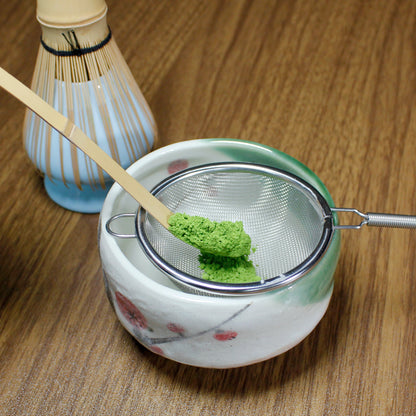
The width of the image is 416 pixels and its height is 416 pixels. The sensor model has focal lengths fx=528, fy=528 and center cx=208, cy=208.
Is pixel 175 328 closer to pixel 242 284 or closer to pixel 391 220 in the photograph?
pixel 242 284

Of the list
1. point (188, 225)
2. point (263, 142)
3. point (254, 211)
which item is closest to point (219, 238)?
point (188, 225)

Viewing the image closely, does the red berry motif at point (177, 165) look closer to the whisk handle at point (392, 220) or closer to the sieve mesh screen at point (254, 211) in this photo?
the sieve mesh screen at point (254, 211)

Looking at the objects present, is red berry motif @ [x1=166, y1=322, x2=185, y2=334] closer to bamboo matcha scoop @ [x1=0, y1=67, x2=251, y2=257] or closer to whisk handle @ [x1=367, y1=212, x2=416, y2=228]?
bamboo matcha scoop @ [x1=0, y1=67, x2=251, y2=257]

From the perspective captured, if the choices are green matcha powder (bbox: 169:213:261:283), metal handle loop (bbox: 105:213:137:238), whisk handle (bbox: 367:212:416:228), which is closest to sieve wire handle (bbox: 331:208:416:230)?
whisk handle (bbox: 367:212:416:228)

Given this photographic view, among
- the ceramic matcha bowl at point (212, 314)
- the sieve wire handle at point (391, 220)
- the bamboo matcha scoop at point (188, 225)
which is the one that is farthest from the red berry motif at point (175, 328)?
the sieve wire handle at point (391, 220)

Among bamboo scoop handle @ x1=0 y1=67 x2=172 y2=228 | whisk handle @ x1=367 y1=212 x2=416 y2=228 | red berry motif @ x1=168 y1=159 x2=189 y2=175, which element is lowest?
whisk handle @ x1=367 y1=212 x2=416 y2=228

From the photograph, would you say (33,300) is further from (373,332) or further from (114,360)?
(373,332)
